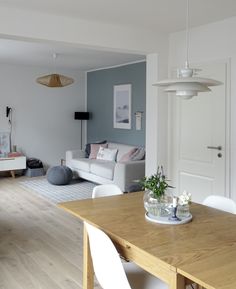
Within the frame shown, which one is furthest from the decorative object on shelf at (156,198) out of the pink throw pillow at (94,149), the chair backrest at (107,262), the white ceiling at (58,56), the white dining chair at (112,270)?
the pink throw pillow at (94,149)

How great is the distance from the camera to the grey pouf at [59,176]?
6.84 meters

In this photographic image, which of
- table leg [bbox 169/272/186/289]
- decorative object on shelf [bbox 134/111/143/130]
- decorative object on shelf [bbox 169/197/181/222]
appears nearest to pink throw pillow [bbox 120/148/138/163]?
decorative object on shelf [bbox 134/111/143/130]

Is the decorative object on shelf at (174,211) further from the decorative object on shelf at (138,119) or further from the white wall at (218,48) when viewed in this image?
the decorative object on shelf at (138,119)

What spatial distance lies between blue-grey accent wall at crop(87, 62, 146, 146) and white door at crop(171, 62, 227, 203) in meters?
2.43

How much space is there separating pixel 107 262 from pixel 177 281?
410 mm

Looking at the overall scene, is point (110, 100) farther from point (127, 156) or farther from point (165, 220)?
point (165, 220)

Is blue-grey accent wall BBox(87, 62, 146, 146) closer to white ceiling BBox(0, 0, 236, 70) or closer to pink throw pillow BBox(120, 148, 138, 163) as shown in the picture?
pink throw pillow BBox(120, 148, 138, 163)

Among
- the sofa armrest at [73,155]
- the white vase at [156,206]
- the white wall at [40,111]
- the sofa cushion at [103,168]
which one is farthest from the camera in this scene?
the white wall at [40,111]

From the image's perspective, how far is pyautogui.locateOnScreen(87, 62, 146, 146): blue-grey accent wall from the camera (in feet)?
23.3

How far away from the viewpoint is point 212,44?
4.13 meters

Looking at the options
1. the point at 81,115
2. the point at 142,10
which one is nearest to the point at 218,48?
the point at 142,10

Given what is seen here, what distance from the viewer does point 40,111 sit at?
27.2ft

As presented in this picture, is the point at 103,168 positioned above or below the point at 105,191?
below

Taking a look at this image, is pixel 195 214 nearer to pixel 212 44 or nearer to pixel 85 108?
pixel 212 44
